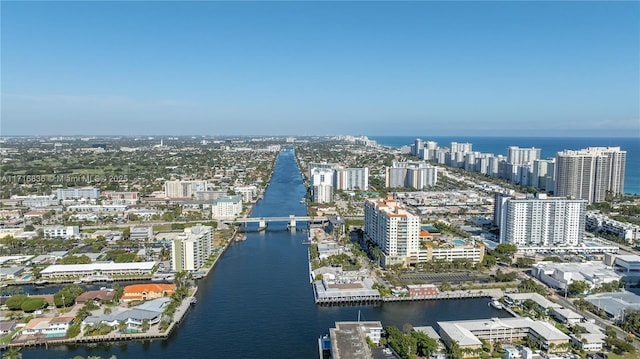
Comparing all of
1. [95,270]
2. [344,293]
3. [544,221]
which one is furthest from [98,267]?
[544,221]

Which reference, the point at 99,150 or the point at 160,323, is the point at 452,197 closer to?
the point at 160,323

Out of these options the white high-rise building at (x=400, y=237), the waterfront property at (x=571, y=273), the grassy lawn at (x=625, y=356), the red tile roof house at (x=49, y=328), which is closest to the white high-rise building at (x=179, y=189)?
the white high-rise building at (x=400, y=237)

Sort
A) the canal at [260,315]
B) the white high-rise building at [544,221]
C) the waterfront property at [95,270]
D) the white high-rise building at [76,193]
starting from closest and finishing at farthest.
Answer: the canal at [260,315] < the waterfront property at [95,270] < the white high-rise building at [544,221] < the white high-rise building at [76,193]

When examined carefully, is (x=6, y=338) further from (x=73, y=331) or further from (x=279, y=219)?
(x=279, y=219)

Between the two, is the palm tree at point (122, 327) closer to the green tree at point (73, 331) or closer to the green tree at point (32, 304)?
the green tree at point (73, 331)

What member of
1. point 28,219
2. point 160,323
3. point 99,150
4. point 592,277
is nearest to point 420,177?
point 592,277

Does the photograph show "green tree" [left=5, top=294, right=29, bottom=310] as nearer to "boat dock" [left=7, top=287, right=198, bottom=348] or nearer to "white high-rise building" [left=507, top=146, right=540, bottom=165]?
"boat dock" [left=7, top=287, right=198, bottom=348]

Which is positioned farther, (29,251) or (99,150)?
(99,150)
